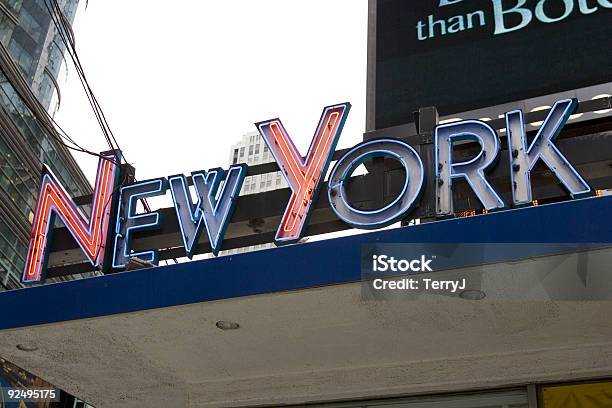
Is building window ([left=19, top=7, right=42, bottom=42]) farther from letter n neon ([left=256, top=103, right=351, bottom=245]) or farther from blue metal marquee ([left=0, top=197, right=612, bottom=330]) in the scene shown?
blue metal marquee ([left=0, top=197, right=612, bottom=330])

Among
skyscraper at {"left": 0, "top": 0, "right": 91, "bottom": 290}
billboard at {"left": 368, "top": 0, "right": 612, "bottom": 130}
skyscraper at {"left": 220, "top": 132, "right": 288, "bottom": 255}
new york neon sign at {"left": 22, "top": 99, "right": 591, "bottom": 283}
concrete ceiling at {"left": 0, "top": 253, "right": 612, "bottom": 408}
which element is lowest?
concrete ceiling at {"left": 0, "top": 253, "right": 612, "bottom": 408}

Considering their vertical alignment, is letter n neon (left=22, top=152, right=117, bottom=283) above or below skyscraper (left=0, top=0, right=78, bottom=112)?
below

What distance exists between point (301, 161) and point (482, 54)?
3829mm

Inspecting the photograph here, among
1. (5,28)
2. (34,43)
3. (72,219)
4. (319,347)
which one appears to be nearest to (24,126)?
(5,28)

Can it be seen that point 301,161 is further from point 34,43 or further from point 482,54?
point 34,43

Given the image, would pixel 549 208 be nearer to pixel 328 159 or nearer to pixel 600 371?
pixel 600 371

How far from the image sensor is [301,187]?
9.05 m

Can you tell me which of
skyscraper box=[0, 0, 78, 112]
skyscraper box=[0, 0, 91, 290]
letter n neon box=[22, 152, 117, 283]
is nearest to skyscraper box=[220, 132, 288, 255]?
skyscraper box=[0, 0, 91, 290]

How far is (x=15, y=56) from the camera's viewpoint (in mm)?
52094

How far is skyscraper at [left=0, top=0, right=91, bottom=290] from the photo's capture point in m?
45.5

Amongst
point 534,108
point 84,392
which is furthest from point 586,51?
point 84,392

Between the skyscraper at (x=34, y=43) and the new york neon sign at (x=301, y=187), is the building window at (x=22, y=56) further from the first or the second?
the new york neon sign at (x=301, y=187)

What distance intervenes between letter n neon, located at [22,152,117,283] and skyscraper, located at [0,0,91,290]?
31.3m

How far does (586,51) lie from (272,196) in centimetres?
499
